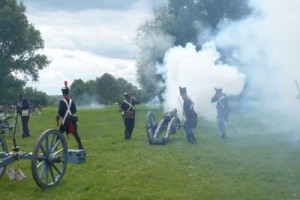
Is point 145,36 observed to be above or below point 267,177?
above

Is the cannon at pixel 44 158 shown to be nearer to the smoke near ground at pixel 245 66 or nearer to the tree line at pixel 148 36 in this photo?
the smoke near ground at pixel 245 66

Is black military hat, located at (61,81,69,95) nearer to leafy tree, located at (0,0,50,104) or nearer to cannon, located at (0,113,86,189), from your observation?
cannon, located at (0,113,86,189)

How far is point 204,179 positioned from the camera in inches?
343

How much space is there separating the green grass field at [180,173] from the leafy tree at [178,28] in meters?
19.0

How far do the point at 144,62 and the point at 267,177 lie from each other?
92.0ft

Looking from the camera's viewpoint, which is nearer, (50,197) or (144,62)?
(50,197)

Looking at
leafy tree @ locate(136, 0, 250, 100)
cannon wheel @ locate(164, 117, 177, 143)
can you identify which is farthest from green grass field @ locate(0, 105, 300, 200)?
leafy tree @ locate(136, 0, 250, 100)

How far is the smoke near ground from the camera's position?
15.7 meters

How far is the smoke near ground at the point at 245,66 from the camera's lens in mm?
15703

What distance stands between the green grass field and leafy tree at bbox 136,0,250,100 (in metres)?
19.0

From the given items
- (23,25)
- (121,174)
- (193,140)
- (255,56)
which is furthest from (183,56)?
(23,25)

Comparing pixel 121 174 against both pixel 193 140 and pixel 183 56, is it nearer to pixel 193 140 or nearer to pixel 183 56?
pixel 193 140

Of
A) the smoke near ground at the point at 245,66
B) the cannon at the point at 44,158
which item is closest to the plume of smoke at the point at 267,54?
the smoke near ground at the point at 245,66

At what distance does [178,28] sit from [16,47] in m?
17.9
